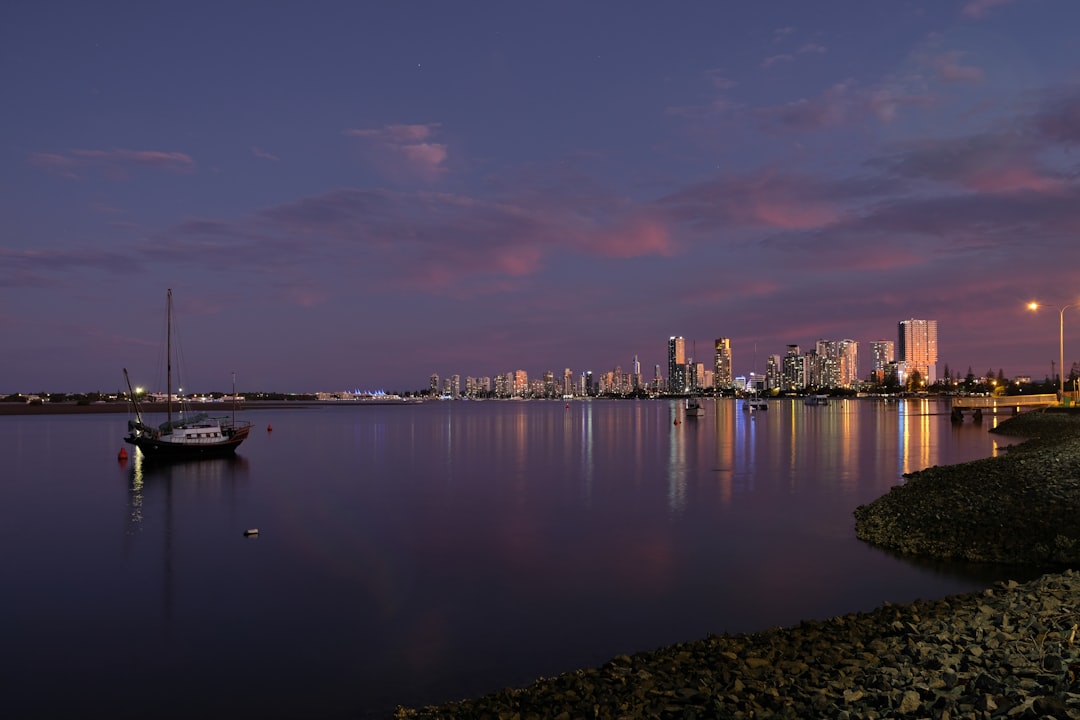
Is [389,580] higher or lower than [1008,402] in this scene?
lower

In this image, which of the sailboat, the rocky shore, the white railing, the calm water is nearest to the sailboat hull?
the sailboat

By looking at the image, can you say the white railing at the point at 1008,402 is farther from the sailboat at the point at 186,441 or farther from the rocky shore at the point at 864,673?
the rocky shore at the point at 864,673

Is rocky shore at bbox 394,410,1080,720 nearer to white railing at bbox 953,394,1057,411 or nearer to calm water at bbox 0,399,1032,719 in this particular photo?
calm water at bbox 0,399,1032,719

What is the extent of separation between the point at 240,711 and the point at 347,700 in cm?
196

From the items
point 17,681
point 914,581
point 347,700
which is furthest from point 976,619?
point 17,681

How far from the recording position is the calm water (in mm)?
15555

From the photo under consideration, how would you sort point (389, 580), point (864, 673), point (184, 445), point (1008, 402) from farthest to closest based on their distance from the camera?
1. point (1008, 402)
2. point (184, 445)
3. point (389, 580)
4. point (864, 673)

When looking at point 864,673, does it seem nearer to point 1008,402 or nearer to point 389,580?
point 389,580

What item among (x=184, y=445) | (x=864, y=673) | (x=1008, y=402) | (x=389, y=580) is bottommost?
(x=389, y=580)

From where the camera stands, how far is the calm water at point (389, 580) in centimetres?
1555

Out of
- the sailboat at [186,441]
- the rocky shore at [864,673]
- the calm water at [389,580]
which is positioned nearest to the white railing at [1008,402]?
the calm water at [389,580]

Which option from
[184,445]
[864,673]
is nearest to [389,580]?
[864,673]

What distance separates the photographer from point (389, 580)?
23.6m

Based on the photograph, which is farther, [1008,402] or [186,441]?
[1008,402]
